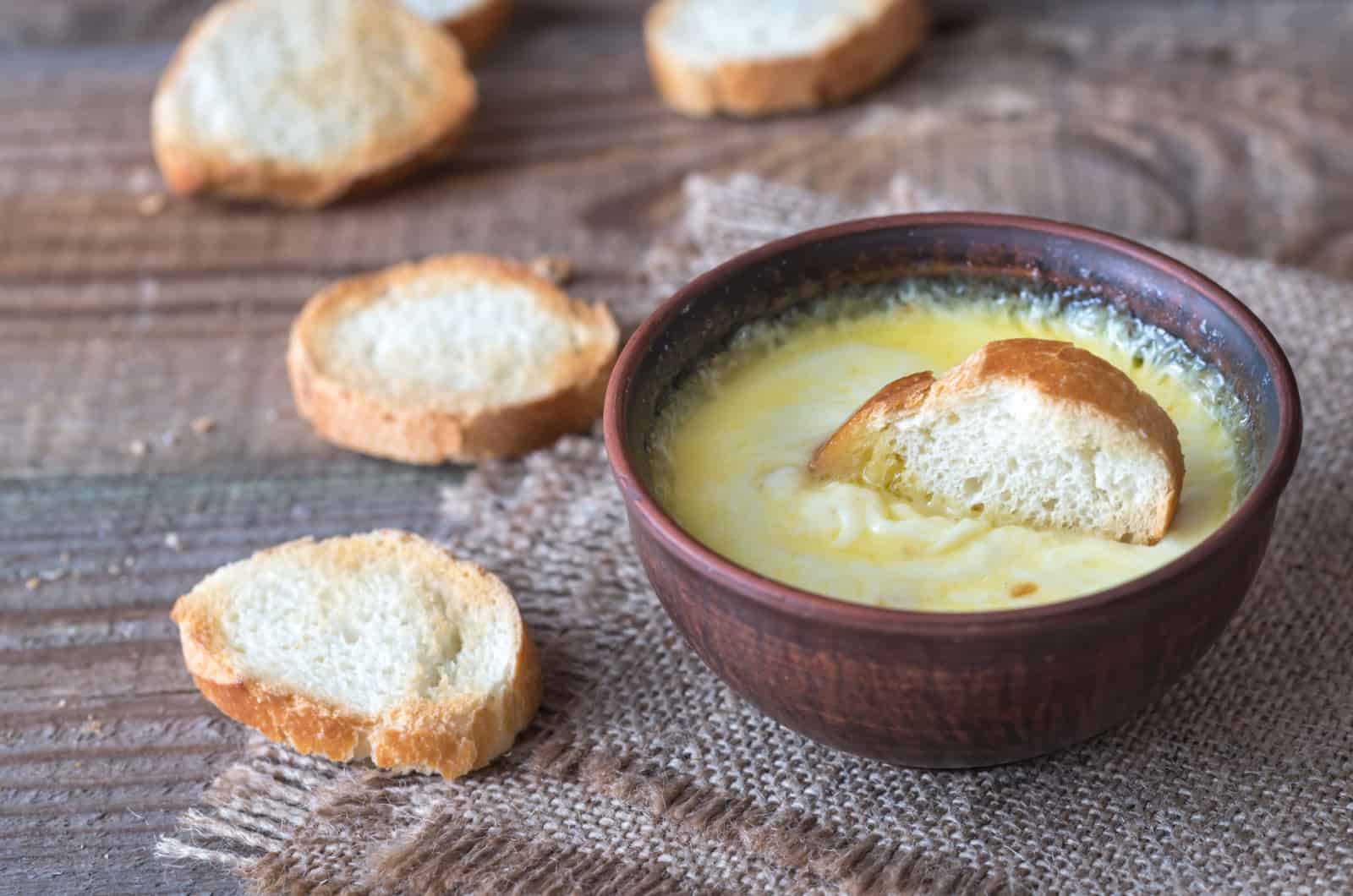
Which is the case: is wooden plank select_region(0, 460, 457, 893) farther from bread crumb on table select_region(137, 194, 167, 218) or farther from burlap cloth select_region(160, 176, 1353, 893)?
bread crumb on table select_region(137, 194, 167, 218)

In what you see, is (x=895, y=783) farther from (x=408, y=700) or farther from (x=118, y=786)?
(x=118, y=786)

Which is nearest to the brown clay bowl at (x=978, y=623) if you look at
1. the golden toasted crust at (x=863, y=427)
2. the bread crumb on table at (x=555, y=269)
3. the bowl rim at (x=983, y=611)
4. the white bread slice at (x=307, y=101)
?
the bowl rim at (x=983, y=611)

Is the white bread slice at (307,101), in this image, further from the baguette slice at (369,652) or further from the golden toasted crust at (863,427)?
the golden toasted crust at (863,427)

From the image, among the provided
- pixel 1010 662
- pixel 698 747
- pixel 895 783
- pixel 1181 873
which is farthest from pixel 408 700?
pixel 1181 873

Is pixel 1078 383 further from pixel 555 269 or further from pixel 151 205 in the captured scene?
pixel 151 205

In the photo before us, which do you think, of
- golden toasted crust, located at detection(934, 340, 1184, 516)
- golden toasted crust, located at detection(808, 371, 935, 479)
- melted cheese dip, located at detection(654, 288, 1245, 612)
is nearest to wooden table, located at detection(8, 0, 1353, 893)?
melted cheese dip, located at detection(654, 288, 1245, 612)

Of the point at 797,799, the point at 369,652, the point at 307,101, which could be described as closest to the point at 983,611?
the point at 797,799

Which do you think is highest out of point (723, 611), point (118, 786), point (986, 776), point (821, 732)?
point (723, 611)
